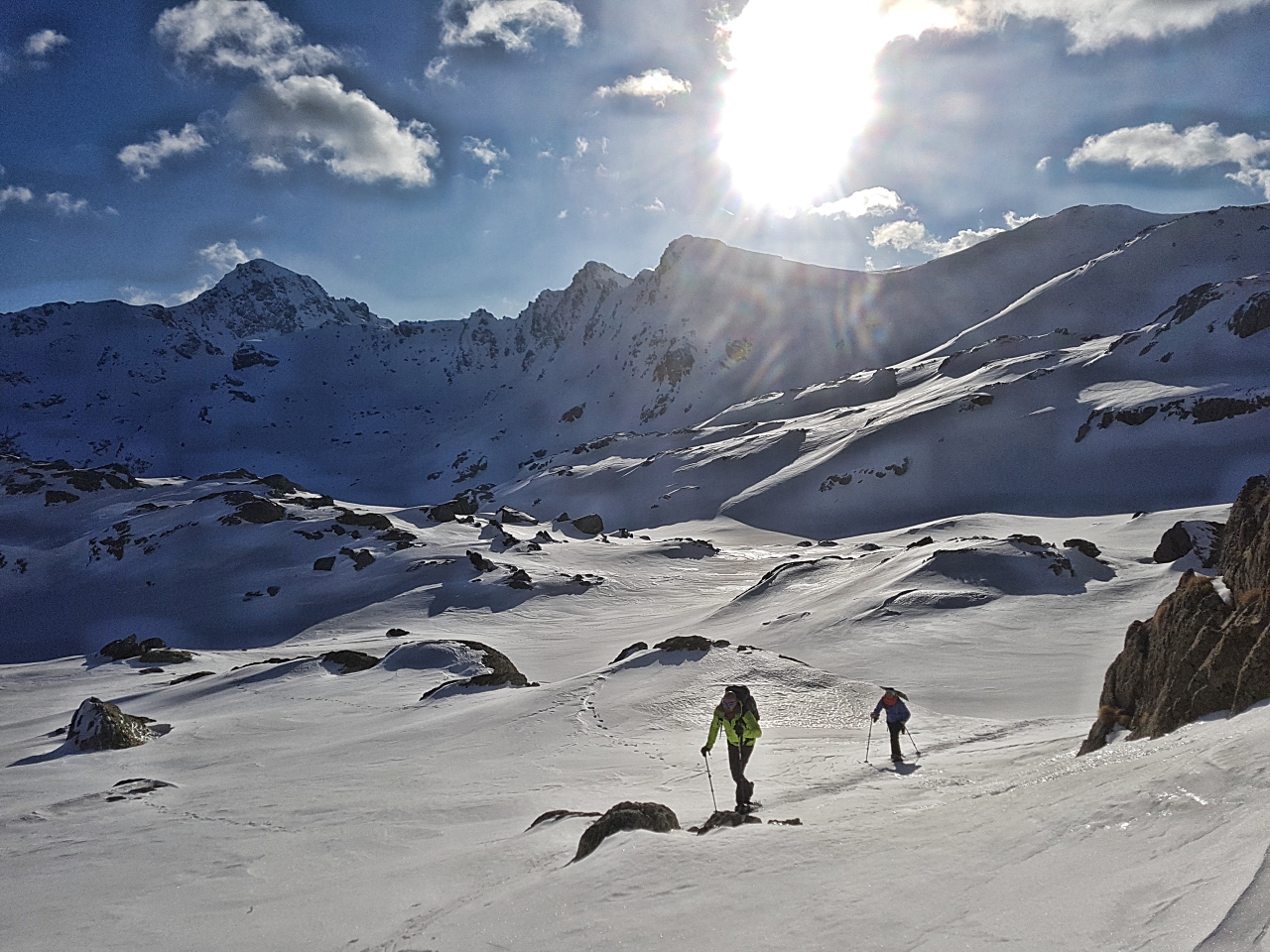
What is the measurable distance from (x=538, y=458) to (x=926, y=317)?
317ft

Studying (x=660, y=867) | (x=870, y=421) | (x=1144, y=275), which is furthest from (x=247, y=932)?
(x=1144, y=275)

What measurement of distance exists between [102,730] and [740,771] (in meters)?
19.0

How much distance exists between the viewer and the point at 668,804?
1088 centimetres

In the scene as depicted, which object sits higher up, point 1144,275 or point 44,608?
point 1144,275

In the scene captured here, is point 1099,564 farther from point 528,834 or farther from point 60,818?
point 60,818

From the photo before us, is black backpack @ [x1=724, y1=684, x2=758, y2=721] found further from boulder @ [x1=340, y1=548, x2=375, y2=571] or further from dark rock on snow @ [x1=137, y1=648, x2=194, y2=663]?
boulder @ [x1=340, y1=548, x2=375, y2=571]

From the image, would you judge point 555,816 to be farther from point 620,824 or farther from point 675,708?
point 675,708

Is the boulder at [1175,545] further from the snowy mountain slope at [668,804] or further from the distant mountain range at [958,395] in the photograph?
the distant mountain range at [958,395]

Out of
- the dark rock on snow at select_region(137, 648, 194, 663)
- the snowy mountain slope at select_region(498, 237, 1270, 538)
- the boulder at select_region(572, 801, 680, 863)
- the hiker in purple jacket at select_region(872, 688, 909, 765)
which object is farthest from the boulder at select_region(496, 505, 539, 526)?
the boulder at select_region(572, 801, 680, 863)

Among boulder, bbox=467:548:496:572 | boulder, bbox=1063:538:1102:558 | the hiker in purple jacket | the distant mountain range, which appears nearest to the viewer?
the hiker in purple jacket

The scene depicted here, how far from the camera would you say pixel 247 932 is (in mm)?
7750

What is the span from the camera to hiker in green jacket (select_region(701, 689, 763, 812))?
32.6 feet

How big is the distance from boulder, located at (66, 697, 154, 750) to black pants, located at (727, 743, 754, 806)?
1826 centimetres

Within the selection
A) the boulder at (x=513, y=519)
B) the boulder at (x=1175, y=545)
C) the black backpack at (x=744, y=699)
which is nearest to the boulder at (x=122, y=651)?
the black backpack at (x=744, y=699)
